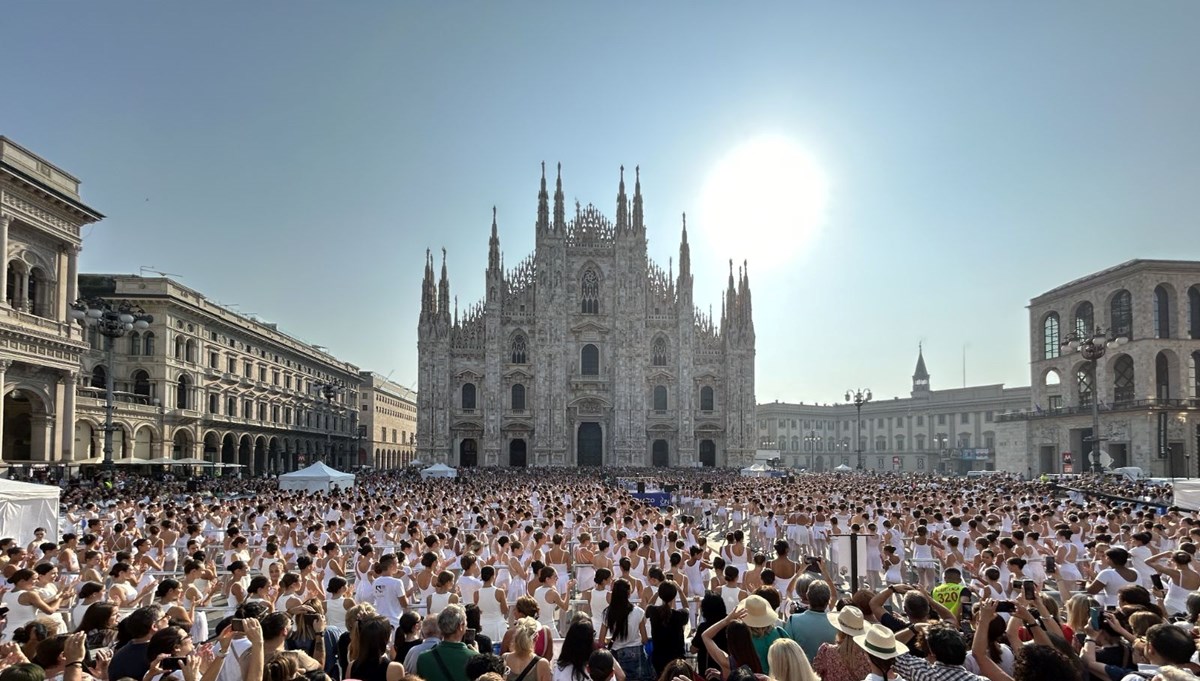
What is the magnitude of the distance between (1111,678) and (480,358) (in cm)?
5790

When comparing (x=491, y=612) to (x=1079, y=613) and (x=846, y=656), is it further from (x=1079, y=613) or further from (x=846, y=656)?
(x=1079, y=613)

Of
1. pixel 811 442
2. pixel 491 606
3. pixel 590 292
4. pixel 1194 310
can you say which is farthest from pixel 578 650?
pixel 811 442

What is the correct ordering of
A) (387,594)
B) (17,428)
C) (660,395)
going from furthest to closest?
(660,395), (17,428), (387,594)

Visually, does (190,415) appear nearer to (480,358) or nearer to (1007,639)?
(480,358)

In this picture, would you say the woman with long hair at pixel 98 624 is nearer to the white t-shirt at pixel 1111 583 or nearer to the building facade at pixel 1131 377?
the white t-shirt at pixel 1111 583

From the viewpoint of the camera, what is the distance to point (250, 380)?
59.7 m

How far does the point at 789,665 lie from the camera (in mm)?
4832

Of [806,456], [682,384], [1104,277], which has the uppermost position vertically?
[1104,277]

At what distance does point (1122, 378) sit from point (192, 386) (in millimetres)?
60344

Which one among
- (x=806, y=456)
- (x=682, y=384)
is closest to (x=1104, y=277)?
(x=682, y=384)

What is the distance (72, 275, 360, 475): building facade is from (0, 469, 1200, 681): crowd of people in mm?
29717

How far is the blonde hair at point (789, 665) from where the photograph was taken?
4824 mm

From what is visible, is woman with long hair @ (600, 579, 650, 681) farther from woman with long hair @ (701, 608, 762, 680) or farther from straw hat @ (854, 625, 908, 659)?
straw hat @ (854, 625, 908, 659)

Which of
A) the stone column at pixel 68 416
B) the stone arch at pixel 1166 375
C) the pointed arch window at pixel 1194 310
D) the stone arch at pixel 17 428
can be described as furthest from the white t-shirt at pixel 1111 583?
the pointed arch window at pixel 1194 310
